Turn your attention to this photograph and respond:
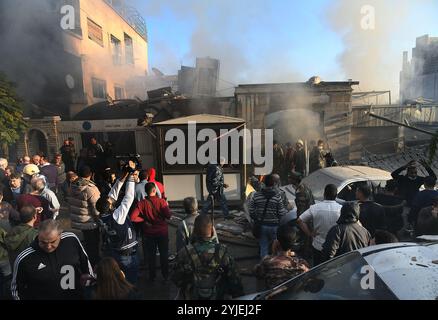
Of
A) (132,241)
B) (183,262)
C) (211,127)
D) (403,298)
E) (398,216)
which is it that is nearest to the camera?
(403,298)

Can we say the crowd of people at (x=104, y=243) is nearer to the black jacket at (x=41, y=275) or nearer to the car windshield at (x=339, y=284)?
the black jacket at (x=41, y=275)

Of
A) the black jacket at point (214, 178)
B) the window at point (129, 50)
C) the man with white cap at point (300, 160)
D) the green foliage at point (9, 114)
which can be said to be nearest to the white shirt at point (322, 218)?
the black jacket at point (214, 178)

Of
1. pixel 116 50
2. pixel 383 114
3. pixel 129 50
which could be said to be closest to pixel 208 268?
pixel 383 114

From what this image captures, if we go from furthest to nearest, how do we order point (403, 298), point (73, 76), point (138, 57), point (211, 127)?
point (138, 57) < point (73, 76) < point (211, 127) < point (403, 298)

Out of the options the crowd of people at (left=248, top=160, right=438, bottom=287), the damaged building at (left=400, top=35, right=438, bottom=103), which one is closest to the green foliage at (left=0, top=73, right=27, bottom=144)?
the crowd of people at (left=248, top=160, right=438, bottom=287)

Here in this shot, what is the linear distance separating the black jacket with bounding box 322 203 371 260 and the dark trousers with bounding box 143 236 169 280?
2.15 m

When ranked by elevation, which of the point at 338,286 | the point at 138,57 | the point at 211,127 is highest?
the point at 138,57

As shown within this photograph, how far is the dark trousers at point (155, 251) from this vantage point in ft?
14.2

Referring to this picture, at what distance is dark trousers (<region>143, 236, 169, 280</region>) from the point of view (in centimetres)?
434

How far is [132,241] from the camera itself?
371 cm

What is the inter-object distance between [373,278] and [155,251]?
10.0 feet

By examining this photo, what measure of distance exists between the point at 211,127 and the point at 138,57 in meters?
18.7

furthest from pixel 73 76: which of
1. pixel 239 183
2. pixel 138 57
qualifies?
pixel 239 183
